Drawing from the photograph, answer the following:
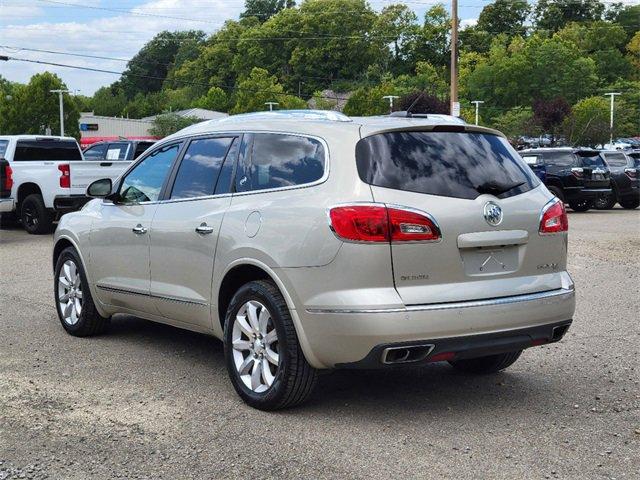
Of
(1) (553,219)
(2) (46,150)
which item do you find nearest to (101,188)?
(1) (553,219)

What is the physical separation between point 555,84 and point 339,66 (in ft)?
109

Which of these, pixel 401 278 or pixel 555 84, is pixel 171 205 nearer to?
pixel 401 278

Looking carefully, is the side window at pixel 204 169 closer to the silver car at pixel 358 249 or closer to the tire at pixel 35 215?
the silver car at pixel 358 249

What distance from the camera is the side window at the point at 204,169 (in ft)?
18.8

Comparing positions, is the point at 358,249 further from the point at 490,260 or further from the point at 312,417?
the point at 312,417

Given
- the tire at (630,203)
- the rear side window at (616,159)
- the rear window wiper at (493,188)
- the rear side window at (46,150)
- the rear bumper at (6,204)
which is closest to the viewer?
the rear window wiper at (493,188)

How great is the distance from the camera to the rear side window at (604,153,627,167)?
83.7ft

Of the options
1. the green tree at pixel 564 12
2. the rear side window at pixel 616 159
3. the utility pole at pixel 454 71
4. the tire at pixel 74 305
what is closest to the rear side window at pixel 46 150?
the tire at pixel 74 305

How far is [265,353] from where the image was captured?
16.8 ft

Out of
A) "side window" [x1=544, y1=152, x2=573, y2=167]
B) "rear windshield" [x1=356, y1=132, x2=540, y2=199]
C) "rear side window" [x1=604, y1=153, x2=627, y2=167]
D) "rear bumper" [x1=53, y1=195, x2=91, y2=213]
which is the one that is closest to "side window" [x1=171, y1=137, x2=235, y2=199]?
"rear windshield" [x1=356, y1=132, x2=540, y2=199]

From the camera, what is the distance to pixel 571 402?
530 cm

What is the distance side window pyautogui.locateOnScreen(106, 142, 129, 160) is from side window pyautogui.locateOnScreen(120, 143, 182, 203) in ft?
42.9

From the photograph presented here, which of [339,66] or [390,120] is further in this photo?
[339,66]

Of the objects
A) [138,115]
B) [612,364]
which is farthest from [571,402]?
[138,115]
